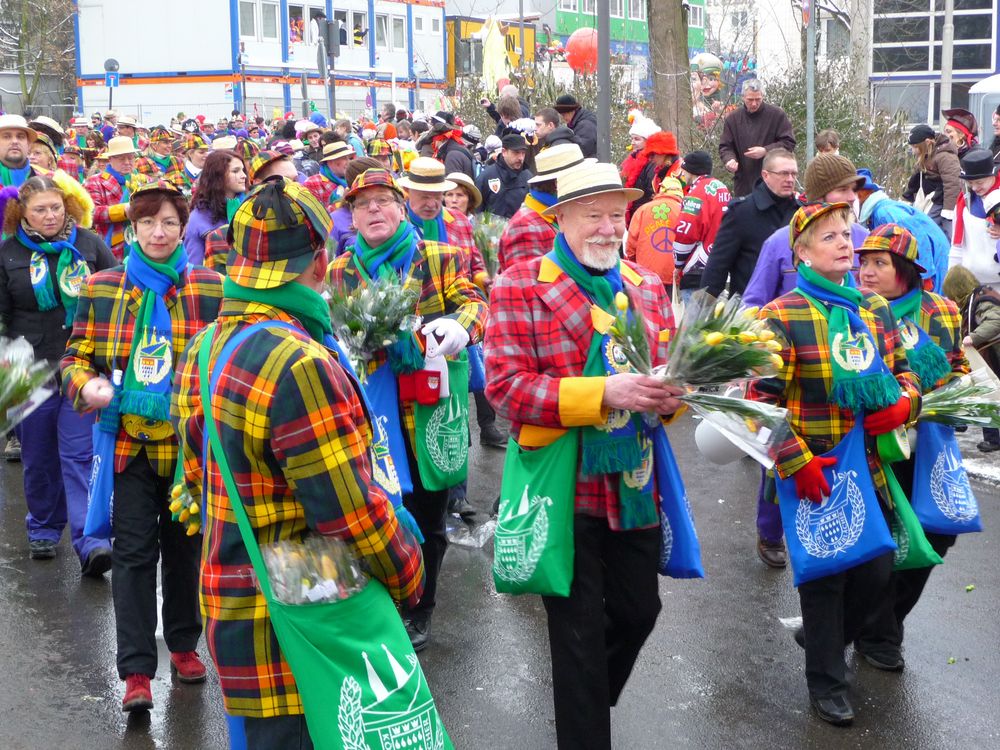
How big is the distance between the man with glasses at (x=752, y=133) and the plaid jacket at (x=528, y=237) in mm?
5734

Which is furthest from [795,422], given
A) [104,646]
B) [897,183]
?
[897,183]

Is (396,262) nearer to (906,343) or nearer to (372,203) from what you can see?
(372,203)

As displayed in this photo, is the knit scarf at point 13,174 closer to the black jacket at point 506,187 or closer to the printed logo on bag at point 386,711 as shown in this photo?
the black jacket at point 506,187

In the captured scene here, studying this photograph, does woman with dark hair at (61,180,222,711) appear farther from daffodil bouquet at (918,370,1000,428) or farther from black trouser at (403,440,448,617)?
daffodil bouquet at (918,370,1000,428)

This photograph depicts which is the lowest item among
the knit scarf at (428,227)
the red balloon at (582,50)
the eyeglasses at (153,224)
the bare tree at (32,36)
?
the knit scarf at (428,227)

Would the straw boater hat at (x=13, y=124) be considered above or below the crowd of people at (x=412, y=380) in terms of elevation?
above

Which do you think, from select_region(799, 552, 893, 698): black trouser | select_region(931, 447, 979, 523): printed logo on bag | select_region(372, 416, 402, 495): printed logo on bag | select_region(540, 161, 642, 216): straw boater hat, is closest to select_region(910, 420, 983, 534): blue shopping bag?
select_region(931, 447, 979, 523): printed logo on bag

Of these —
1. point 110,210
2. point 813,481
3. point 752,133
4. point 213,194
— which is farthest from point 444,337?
point 752,133

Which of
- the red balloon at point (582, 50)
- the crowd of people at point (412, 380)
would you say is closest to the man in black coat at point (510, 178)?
the crowd of people at point (412, 380)

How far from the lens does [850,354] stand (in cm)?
473

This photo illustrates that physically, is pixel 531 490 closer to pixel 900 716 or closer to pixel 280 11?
pixel 900 716

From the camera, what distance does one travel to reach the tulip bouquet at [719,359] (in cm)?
365

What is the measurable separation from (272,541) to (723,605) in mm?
3666

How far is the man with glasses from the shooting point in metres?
11.8
